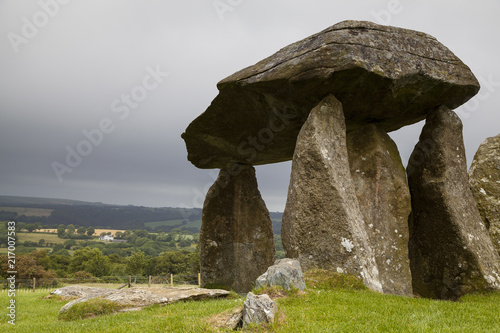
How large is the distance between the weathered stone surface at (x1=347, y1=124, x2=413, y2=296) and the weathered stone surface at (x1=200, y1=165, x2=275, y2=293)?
20.3ft

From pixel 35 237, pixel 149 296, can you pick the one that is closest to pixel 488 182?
pixel 149 296

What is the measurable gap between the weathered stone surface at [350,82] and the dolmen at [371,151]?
0.03m

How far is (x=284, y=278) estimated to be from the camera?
7383mm

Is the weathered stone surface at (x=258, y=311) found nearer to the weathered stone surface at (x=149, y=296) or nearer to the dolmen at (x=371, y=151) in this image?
the dolmen at (x=371, y=151)

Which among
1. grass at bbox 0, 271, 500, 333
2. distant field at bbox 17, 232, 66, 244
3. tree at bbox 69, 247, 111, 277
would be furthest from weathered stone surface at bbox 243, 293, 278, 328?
distant field at bbox 17, 232, 66, 244

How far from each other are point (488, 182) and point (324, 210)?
6571 millimetres

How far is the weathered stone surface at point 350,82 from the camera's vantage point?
9.64 m

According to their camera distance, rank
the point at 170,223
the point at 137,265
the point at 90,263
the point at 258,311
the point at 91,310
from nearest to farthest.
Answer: the point at 258,311 → the point at 91,310 → the point at 90,263 → the point at 137,265 → the point at 170,223

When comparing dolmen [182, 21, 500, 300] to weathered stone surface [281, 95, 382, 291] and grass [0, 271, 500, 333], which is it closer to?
weathered stone surface [281, 95, 382, 291]

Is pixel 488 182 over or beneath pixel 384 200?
over

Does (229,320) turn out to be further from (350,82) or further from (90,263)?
(90,263)

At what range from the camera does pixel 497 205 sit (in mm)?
11945

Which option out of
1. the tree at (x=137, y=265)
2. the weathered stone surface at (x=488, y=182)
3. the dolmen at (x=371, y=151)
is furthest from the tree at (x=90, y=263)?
the weathered stone surface at (x=488, y=182)

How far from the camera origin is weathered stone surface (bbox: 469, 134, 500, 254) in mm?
11867
